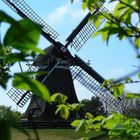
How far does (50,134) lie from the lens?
23672 millimetres

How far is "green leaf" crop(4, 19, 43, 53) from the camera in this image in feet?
2.21

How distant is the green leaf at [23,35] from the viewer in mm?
673

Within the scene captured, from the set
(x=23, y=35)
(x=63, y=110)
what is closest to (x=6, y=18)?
(x=23, y=35)

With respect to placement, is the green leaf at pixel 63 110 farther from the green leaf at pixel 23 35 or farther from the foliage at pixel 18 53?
the green leaf at pixel 23 35

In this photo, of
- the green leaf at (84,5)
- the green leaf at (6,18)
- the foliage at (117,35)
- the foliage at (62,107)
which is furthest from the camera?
the foliage at (62,107)

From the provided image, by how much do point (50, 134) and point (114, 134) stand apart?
22.0 m

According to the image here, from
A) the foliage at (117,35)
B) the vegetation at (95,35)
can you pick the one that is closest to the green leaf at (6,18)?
the vegetation at (95,35)

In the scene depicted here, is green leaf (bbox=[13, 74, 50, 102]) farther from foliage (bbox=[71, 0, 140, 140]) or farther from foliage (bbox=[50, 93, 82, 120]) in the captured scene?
foliage (bbox=[50, 93, 82, 120])

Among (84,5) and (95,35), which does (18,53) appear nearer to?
(95,35)

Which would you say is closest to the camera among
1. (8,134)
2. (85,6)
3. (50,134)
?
(8,134)

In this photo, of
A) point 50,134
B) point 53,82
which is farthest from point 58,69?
point 50,134

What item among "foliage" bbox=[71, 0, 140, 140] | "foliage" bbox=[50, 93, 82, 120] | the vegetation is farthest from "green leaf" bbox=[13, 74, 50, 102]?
"foliage" bbox=[50, 93, 82, 120]

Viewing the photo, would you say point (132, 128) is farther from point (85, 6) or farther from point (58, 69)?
point (58, 69)

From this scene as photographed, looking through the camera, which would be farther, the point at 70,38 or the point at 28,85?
the point at 70,38
